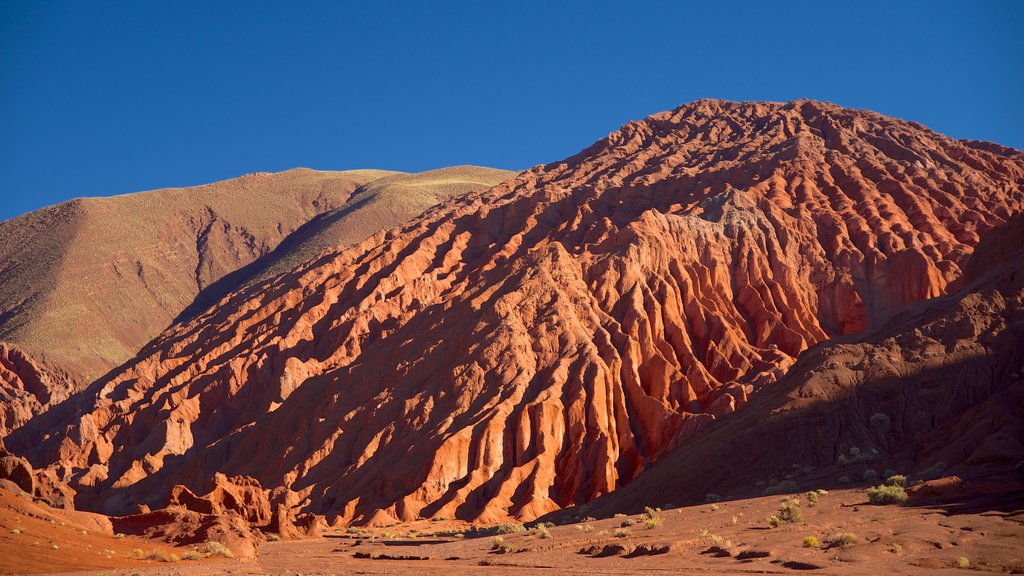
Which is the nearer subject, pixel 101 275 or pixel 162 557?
pixel 162 557

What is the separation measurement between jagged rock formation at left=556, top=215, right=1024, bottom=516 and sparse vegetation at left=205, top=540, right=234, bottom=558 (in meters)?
18.8

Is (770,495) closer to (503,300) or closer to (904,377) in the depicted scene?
(904,377)

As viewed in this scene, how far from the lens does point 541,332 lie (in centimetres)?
7450

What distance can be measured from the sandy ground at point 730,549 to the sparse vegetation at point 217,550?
0.96 meters

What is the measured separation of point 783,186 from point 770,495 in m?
63.8

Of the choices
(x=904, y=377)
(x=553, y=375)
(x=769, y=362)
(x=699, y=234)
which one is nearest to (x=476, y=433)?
(x=553, y=375)

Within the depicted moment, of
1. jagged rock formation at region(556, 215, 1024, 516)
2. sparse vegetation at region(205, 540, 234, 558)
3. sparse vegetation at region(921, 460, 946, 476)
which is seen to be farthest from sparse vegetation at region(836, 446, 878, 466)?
sparse vegetation at region(205, 540, 234, 558)

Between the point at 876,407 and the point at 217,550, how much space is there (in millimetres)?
28073

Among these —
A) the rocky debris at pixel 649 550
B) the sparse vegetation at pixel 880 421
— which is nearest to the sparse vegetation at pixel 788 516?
the rocky debris at pixel 649 550

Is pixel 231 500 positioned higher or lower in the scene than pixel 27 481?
lower

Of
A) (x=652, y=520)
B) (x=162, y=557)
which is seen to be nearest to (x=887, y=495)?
(x=652, y=520)

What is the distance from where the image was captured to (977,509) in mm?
28109

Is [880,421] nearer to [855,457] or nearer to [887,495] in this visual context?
[855,457]

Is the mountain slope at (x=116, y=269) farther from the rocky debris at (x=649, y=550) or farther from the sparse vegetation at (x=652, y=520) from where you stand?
the rocky debris at (x=649, y=550)
